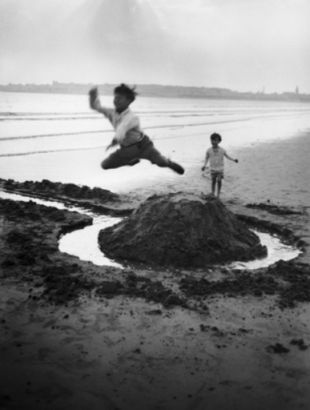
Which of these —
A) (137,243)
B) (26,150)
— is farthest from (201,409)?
(26,150)

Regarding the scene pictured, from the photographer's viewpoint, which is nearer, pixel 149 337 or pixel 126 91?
pixel 149 337

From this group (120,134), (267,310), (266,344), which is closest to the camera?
(266,344)

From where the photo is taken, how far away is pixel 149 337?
481 cm

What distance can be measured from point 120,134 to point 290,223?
553 cm

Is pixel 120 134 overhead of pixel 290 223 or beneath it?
overhead

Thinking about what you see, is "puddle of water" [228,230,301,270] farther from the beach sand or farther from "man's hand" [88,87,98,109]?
"man's hand" [88,87,98,109]

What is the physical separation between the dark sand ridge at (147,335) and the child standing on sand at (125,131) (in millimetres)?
1742

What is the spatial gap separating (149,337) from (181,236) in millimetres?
2916

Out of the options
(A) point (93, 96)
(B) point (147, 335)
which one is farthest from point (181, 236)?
(A) point (93, 96)

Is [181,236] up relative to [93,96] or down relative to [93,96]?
down

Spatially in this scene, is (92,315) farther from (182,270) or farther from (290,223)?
(290,223)

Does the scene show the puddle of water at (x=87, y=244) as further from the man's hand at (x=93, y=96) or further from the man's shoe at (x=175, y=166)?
the man's hand at (x=93, y=96)

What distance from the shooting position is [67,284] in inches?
238

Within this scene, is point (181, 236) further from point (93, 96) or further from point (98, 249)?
point (93, 96)
